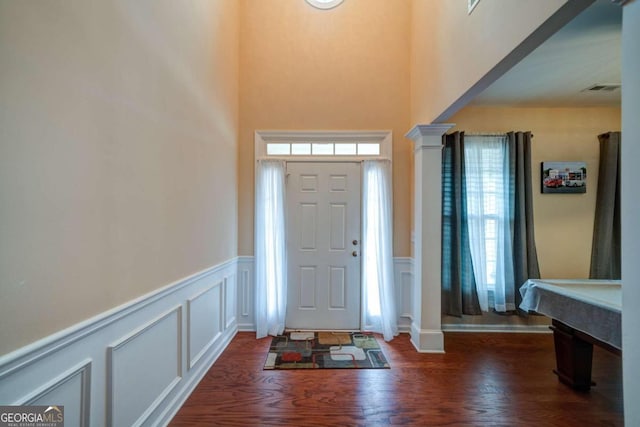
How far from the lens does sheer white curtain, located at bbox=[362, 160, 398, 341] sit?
343 cm

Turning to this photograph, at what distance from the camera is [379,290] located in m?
3.46

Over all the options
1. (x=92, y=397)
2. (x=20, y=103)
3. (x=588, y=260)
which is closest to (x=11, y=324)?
(x=92, y=397)

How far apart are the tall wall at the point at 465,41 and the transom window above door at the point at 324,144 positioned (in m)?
0.48

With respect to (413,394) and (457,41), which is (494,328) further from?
(457,41)

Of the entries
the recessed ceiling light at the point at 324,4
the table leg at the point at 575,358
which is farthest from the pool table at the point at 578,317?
the recessed ceiling light at the point at 324,4

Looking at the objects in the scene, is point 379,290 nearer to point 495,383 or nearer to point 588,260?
point 495,383

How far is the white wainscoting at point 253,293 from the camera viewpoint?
11.6 ft

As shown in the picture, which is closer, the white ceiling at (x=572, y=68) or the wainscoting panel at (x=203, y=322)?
the white ceiling at (x=572, y=68)

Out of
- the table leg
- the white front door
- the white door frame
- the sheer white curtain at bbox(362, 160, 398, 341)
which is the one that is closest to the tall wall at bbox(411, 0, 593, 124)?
the white door frame

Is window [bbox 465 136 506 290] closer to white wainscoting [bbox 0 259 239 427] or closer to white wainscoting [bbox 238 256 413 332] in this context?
white wainscoting [bbox 238 256 413 332]

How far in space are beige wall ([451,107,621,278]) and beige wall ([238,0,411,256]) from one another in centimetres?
104

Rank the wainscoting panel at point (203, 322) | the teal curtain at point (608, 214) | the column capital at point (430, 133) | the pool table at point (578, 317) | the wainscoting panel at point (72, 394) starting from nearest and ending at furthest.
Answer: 1. the wainscoting panel at point (72, 394)
2. the pool table at point (578, 317)
3. the wainscoting panel at point (203, 322)
4. the column capital at point (430, 133)
5. the teal curtain at point (608, 214)

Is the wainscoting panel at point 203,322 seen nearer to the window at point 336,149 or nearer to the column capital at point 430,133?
the window at point 336,149

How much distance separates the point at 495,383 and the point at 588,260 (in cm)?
210
